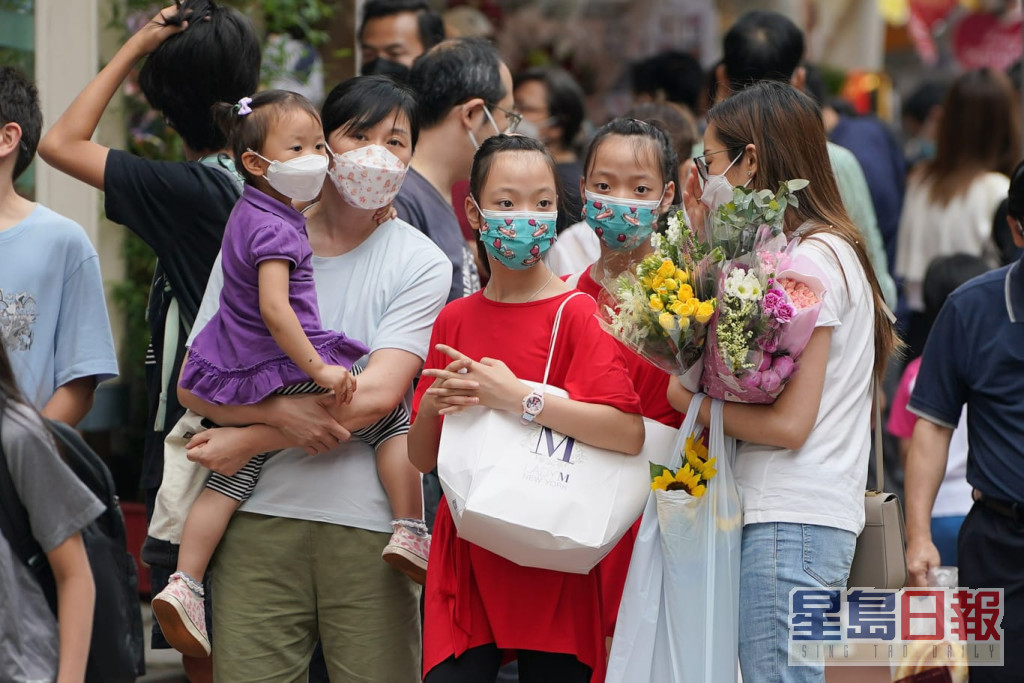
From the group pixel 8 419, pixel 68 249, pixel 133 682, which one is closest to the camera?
pixel 8 419

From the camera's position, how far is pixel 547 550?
124 inches

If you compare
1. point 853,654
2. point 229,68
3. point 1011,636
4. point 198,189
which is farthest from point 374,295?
point 1011,636

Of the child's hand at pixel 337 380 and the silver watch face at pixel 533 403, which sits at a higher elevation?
the child's hand at pixel 337 380

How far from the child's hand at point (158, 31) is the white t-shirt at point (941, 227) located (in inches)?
174

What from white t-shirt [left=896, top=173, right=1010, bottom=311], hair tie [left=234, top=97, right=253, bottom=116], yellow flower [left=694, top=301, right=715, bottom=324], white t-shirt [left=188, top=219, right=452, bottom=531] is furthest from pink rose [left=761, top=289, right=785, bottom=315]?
white t-shirt [left=896, top=173, right=1010, bottom=311]

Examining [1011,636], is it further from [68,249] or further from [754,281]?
[68,249]

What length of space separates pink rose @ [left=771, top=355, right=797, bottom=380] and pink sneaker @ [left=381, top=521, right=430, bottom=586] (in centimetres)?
106

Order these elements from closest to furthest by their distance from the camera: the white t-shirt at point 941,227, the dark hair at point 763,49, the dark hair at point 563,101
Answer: the dark hair at point 763,49 < the dark hair at point 563,101 < the white t-shirt at point 941,227

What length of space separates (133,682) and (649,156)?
6.41ft

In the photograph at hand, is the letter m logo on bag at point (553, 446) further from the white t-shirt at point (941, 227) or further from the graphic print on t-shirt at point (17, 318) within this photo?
the white t-shirt at point (941, 227)

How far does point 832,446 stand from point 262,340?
4.91ft

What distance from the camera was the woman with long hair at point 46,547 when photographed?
9.00 feet

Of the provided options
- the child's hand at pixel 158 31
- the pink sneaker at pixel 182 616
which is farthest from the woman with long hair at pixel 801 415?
the child's hand at pixel 158 31

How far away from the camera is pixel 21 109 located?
3756 millimetres
